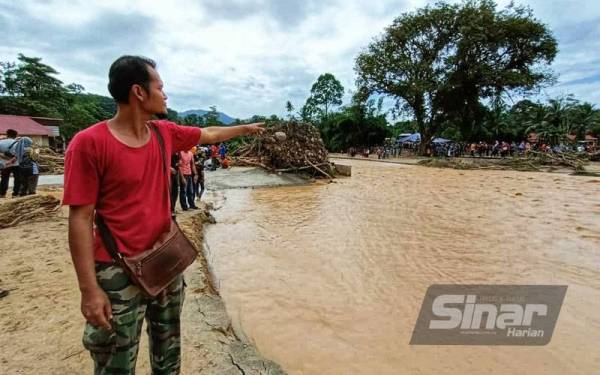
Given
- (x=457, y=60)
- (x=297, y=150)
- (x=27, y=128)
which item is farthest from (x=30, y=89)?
(x=457, y=60)

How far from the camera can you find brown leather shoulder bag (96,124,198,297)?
1.41 m

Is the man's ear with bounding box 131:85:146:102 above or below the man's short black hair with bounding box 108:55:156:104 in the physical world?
below

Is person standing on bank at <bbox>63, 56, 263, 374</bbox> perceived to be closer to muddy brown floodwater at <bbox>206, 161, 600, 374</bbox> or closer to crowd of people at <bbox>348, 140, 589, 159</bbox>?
muddy brown floodwater at <bbox>206, 161, 600, 374</bbox>

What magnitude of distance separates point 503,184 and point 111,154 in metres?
15.0

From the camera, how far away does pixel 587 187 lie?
39.2 feet

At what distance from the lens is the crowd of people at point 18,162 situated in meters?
7.44

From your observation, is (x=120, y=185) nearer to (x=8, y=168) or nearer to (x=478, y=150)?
(x=8, y=168)

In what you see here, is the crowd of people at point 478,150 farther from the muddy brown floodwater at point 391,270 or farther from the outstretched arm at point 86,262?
the outstretched arm at point 86,262

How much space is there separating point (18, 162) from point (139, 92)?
8.21m

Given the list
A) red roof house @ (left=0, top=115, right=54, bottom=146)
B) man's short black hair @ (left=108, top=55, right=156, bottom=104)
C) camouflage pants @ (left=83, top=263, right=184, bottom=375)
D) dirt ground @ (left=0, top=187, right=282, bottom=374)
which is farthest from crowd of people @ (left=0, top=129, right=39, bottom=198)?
red roof house @ (left=0, top=115, right=54, bottom=146)

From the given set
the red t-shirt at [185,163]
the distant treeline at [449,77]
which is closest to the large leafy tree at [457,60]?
the distant treeline at [449,77]

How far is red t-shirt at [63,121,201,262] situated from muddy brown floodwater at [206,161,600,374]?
1929 mm

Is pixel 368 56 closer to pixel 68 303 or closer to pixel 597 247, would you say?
pixel 597 247

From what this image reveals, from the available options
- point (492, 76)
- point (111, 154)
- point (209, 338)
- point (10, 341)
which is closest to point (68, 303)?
point (10, 341)
